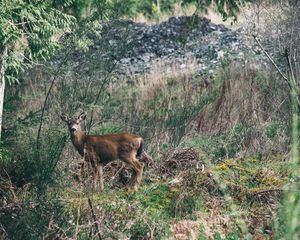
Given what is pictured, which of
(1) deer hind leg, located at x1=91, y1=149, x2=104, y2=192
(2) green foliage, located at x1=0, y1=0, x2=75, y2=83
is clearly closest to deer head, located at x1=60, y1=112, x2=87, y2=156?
(1) deer hind leg, located at x1=91, y1=149, x2=104, y2=192

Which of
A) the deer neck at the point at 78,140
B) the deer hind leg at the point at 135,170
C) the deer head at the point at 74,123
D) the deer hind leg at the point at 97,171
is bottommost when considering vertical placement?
the deer hind leg at the point at 135,170

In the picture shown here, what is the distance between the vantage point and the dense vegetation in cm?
1011

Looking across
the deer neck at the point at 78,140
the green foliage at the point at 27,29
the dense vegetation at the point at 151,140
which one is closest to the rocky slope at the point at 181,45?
the dense vegetation at the point at 151,140

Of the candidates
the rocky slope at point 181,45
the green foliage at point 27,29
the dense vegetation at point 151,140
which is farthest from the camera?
the rocky slope at point 181,45

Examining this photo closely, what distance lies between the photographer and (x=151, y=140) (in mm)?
15305

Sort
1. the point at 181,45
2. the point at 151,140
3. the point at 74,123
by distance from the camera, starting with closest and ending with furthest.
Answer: the point at 74,123 → the point at 151,140 → the point at 181,45

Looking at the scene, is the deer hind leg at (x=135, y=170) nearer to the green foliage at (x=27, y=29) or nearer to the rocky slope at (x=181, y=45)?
the green foliage at (x=27, y=29)

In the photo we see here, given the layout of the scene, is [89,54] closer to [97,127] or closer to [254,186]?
[97,127]

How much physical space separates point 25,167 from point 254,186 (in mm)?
3338

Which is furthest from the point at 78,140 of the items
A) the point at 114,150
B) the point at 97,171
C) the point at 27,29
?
the point at 27,29

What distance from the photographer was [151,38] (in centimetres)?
2680

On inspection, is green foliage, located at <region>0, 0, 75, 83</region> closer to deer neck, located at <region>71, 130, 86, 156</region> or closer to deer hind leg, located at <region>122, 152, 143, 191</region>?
deer neck, located at <region>71, 130, 86, 156</region>

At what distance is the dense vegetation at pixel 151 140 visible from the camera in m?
10.1

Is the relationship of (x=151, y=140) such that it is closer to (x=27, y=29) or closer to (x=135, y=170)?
(x=135, y=170)
